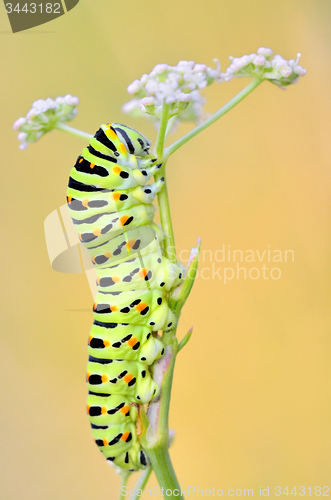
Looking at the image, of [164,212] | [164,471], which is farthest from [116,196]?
[164,471]

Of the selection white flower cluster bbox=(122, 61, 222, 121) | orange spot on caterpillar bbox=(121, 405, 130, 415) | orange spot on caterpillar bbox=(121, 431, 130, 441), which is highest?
white flower cluster bbox=(122, 61, 222, 121)

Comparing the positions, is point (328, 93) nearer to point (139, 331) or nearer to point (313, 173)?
point (313, 173)

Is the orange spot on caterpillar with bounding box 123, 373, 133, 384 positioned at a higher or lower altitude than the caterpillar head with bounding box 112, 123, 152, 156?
lower

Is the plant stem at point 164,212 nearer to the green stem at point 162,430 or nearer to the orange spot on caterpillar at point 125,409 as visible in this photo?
the green stem at point 162,430

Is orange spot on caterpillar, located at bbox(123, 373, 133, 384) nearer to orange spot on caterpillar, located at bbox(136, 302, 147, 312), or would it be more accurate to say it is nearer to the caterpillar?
the caterpillar

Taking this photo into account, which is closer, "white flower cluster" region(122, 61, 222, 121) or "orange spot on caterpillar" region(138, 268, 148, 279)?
"white flower cluster" region(122, 61, 222, 121)

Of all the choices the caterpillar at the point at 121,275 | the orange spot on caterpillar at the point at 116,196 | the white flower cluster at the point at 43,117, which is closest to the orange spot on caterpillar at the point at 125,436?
the caterpillar at the point at 121,275

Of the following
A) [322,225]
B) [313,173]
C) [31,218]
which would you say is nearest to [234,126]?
[313,173]

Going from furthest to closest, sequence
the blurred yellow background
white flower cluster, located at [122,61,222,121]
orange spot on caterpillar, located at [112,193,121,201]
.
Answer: the blurred yellow background
orange spot on caterpillar, located at [112,193,121,201]
white flower cluster, located at [122,61,222,121]

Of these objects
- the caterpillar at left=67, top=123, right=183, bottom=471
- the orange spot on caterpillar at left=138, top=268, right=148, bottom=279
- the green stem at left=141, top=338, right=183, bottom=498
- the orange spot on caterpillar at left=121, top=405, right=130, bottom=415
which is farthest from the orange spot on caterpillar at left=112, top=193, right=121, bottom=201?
the orange spot on caterpillar at left=121, top=405, right=130, bottom=415
